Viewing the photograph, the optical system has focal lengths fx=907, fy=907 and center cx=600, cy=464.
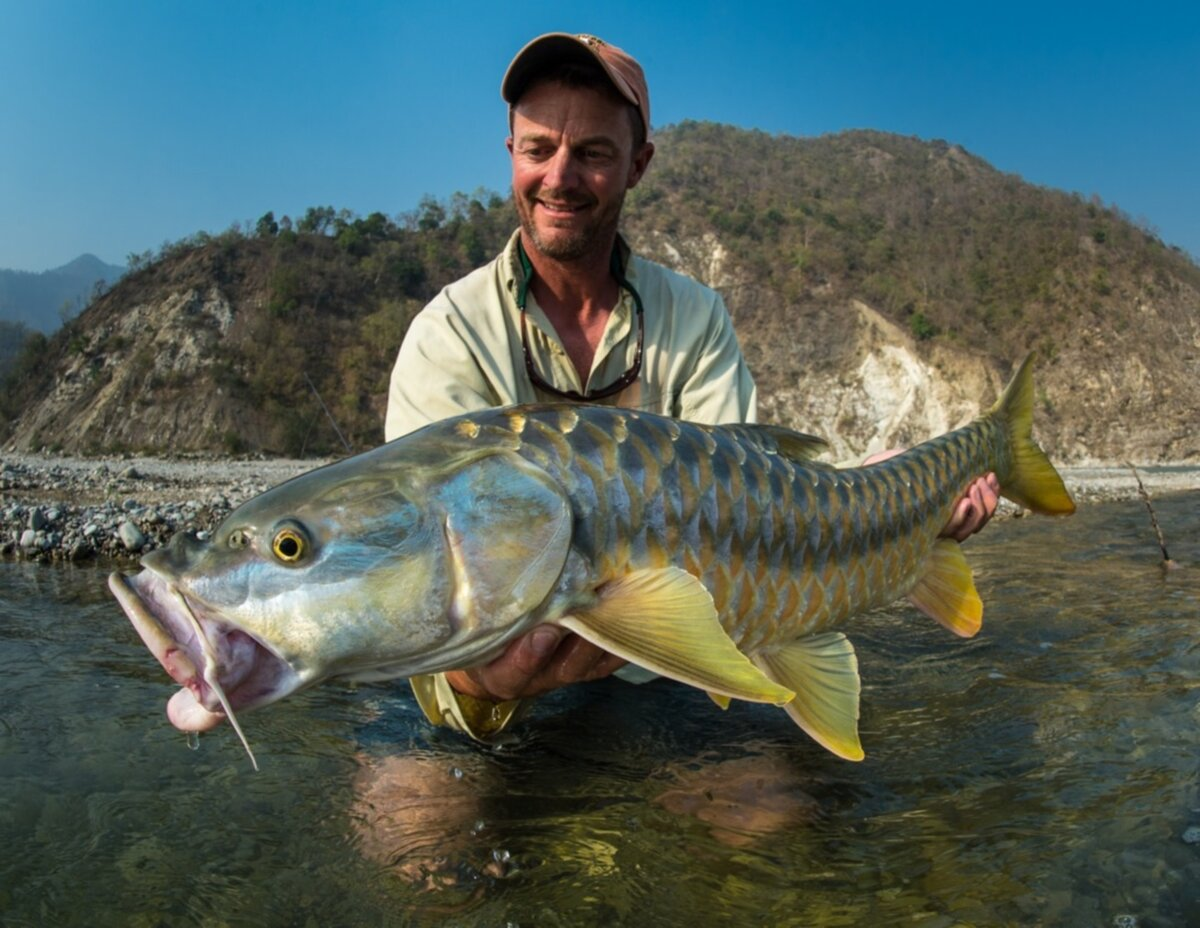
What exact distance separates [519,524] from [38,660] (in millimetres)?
4346

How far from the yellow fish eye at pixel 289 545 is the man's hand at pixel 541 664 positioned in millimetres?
651

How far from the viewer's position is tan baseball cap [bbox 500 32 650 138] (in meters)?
3.86

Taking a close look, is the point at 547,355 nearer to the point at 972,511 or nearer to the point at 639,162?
the point at 639,162

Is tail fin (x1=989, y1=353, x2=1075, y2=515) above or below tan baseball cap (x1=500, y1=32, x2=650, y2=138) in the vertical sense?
below

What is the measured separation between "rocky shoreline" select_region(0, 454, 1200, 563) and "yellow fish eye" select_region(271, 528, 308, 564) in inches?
8.9

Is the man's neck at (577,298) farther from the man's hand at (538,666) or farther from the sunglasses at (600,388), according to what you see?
the man's hand at (538,666)

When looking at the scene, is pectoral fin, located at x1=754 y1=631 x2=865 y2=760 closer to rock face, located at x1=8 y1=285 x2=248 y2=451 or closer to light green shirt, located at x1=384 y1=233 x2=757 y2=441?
light green shirt, located at x1=384 y1=233 x2=757 y2=441

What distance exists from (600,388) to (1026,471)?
2315mm

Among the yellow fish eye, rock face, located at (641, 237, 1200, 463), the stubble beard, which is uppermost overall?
rock face, located at (641, 237, 1200, 463)

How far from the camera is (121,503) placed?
12789 millimetres

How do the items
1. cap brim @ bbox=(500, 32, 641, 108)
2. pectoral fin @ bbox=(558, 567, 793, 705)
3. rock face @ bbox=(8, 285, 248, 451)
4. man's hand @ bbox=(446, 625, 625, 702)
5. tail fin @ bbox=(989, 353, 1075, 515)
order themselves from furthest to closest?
1. rock face @ bbox=(8, 285, 248, 451)
2. tail fin @ bbox=(989, 353, 1075, 515)
3. cap brim @ bbox=(500, 32, 641, 108)
4. man's hand @ bbox=(446, 625, 625, 702)
5. pectoral fin @ bbox=(558, 567, 793, 705)

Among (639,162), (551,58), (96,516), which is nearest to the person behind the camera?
(551,58)

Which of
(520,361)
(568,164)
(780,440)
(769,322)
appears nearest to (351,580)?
(780,440)

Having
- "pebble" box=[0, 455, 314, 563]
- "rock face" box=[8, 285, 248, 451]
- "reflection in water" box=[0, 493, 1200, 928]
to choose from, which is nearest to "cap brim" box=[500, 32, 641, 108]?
"reflection in water" box=[0, 493, 1200, 928]
